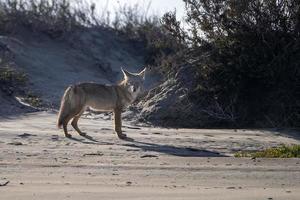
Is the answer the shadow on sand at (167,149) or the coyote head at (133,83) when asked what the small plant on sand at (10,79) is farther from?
the shadow on sand at (167,149)

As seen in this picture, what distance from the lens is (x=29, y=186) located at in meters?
6.89

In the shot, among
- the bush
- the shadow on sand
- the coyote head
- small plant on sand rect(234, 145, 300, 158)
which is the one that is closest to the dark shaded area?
the shadow on sand

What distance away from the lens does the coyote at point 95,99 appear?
42.0 ft

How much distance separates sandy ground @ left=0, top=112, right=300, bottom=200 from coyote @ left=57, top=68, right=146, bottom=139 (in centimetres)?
28

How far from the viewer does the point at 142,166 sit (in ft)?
28.2

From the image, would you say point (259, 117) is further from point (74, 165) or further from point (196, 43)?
point (74, 165)

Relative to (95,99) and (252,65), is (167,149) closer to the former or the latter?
(95,99)

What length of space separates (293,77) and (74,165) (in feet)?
24.4

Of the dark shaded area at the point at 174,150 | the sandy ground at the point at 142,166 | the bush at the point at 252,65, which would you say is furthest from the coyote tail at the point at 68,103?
the bush at the point at 252,65

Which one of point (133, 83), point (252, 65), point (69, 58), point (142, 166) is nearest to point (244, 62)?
point (252, 65)

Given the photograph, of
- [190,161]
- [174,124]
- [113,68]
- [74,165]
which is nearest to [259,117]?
[174,124]

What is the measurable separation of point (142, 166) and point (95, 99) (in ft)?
15.6

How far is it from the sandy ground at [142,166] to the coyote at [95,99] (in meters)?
0.28

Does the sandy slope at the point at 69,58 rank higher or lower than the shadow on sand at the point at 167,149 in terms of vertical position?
higher
